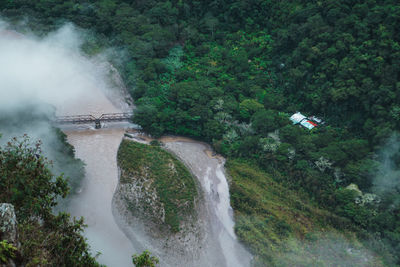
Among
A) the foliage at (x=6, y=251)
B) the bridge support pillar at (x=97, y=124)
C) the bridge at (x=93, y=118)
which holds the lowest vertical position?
the foliage at (x=6, y=251)

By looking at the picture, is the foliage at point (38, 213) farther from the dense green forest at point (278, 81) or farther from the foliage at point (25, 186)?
the dense green forest at point (278, 81)

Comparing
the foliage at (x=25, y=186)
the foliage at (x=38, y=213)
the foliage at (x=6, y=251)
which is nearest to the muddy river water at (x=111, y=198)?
the foliage at (x=38, y=213)

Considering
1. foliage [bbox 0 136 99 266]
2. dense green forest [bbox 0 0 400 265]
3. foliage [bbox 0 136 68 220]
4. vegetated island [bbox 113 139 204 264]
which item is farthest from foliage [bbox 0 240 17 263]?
dense green forest [bbox 0 0 400 265]

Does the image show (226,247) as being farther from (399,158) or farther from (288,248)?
(399,158)

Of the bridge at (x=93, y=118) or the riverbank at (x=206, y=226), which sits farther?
the bridge at (x=93, y=118)

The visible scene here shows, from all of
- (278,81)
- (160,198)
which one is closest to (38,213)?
(160,198)

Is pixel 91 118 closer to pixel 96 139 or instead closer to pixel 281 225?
pixel 96 139

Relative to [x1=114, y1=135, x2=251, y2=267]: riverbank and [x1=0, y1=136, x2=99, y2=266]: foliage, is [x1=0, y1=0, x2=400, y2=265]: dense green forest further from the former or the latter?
[x1=0, y1=136, x2=99, y2=266]: foliage
